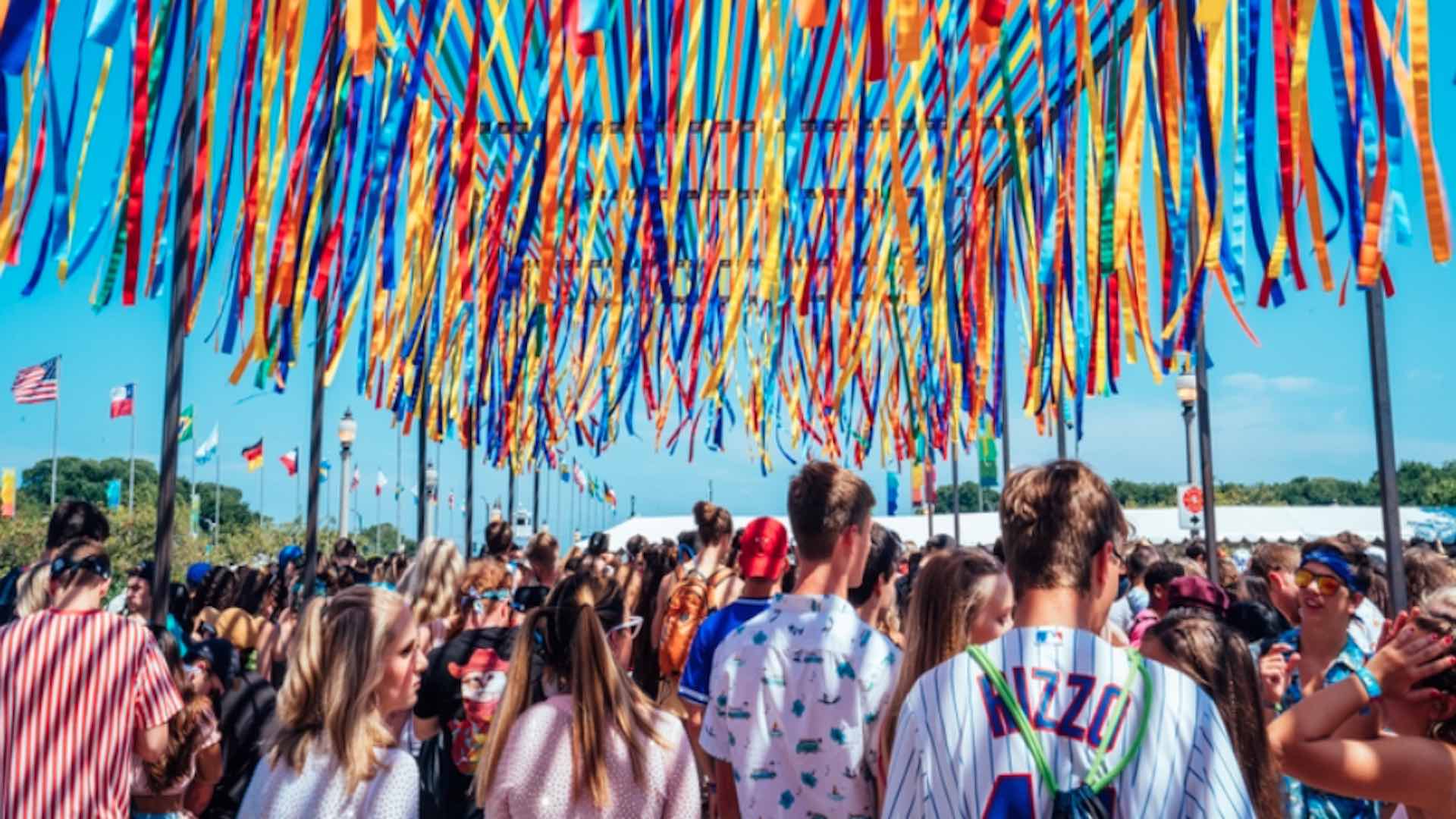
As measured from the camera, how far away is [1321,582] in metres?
3.30

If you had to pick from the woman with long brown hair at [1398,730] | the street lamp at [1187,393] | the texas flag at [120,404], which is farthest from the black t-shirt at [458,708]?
the texas flag at [120,404]

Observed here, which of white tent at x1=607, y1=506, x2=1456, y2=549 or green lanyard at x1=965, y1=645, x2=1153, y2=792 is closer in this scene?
green lanyard at x1=965, y1=645, x2=1153, y2=792

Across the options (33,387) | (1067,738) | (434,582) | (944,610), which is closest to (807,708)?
(944,610)

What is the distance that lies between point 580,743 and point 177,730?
4.61 feet

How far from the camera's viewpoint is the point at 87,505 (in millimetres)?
4719

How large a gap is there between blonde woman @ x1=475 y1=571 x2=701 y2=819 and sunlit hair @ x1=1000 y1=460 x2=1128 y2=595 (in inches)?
45.1

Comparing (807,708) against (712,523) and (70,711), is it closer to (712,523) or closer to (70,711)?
(70,711)

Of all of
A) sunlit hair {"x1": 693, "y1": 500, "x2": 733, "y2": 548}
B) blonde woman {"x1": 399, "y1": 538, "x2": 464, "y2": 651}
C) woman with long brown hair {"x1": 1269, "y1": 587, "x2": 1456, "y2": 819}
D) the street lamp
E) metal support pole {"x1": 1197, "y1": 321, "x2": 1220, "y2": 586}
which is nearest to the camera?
woman with long brown hair {"x1": 1269, "y1": 587, "x2": 1456, "y2": 819}

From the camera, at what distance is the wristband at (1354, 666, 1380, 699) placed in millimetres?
2193

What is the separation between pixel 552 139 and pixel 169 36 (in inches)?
51.4

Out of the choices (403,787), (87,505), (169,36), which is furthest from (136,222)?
(403,787)

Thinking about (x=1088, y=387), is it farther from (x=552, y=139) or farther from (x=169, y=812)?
(x=169, y=812)

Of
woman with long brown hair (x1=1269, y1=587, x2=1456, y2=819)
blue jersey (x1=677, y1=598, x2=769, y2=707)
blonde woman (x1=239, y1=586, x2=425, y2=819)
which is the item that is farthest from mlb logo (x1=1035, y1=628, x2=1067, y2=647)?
blue jersey (x1=677, y1=598, x2=769, y2=707)

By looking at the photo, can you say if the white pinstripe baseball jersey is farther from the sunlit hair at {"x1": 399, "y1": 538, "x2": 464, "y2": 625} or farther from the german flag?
the german flag
